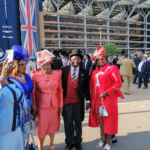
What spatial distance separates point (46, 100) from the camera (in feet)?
8.50

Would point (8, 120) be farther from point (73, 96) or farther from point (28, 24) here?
point (28, 24)

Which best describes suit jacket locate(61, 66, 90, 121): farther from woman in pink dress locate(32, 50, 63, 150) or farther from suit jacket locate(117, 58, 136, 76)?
suit jacket locate(117, 58, 136, 76)

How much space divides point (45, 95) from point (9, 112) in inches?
40.9

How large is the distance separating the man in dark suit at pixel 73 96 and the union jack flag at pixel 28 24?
5.62 meters

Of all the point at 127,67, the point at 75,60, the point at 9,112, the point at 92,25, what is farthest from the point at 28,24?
the point at 92,25

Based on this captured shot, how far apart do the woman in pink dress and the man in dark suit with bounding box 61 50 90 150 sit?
0.52 ft

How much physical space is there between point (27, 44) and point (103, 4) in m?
61.6

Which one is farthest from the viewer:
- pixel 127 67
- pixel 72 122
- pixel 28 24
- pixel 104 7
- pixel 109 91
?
pixel 104 7

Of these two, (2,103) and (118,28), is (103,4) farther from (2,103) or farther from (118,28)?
(2,103)

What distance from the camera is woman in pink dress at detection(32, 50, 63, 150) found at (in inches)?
102

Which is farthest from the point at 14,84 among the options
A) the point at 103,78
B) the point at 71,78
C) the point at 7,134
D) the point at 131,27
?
the point at 131,27

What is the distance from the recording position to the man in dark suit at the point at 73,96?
2766 millimetres

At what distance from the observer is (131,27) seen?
217 ft

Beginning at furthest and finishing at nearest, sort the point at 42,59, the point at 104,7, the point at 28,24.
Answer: the point at 104,7 → the point at 28,24 → the point at 42,59
